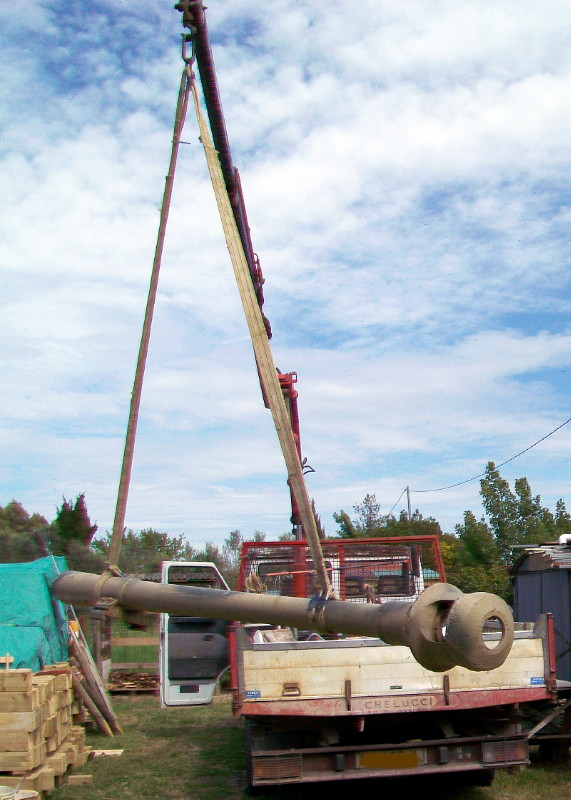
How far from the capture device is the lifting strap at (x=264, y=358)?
3.42m

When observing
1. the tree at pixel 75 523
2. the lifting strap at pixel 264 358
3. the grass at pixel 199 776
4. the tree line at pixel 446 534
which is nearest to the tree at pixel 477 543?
the tree line at pixel 446 534

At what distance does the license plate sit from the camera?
18.0 feet

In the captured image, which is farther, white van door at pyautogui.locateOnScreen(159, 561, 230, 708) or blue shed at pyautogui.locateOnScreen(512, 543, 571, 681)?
white van door at pyautogui.locateOnScreen(159, 561, 230, 708)

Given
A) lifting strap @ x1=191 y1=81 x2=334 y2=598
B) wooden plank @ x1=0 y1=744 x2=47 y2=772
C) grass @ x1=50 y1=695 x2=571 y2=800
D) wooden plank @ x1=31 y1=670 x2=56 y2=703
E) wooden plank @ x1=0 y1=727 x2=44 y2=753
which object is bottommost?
grass @ x1=50 y1=695 x2=571 y2=800

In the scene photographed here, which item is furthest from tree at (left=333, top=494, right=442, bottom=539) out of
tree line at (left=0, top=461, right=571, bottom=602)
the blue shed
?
the blue shed

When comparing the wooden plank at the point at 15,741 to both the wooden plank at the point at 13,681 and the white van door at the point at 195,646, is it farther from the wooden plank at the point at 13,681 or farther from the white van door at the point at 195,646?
the white van door at the point at 195,646

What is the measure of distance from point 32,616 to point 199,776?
136 inches

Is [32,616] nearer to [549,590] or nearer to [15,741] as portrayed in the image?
[15,741]

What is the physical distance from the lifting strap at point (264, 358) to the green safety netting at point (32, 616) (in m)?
6.51

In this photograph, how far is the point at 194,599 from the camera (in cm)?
310

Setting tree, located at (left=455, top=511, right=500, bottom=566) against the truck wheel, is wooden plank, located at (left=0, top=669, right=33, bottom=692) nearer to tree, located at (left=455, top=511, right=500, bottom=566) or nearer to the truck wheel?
the truck wheel

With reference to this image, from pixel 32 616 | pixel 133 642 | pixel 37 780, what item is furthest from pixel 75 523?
pixel 37 780

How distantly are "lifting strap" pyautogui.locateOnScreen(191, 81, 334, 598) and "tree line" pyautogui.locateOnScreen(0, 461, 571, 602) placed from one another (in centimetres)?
1385

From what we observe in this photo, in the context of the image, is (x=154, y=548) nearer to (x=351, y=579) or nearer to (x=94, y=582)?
(x=351, y=579)
